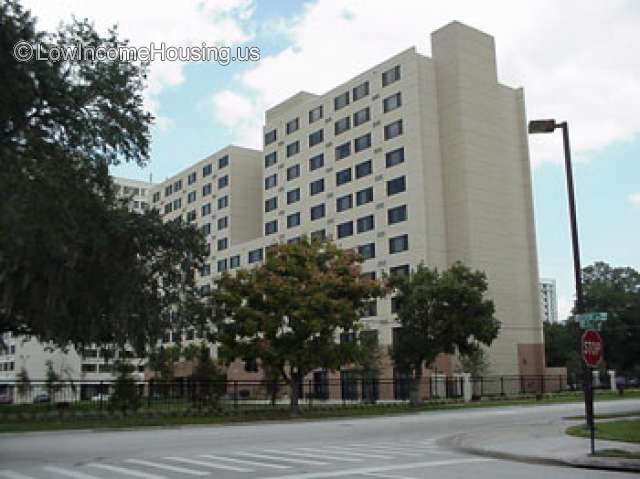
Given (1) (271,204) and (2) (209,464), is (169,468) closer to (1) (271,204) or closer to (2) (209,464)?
(2) (209,464)

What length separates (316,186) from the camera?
8688 centimetres

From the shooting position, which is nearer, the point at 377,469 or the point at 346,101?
the point at 377,469

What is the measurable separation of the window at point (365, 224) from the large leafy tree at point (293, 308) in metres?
36.1

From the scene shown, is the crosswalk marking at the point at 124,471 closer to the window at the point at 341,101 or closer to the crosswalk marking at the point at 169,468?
the crosswalk marking at the point at 169,468

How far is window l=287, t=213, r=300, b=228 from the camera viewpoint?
89062 millimetres

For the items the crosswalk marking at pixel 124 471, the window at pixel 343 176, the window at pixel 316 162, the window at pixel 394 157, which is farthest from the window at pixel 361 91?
the crosswalk marking at pixel 124 471

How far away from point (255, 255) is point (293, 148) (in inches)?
581

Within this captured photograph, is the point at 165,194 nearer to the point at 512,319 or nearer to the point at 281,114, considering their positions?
the point at 281,114

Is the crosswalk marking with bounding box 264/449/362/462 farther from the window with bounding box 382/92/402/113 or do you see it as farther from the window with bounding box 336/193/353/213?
the window with bounding box 336/193/353/213

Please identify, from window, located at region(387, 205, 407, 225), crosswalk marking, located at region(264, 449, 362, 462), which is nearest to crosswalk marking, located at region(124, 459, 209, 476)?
crosswalk marking, located at region(264, 449, 362, 462)

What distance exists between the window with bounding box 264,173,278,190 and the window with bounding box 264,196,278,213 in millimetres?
1782

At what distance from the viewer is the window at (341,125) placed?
82812 mm

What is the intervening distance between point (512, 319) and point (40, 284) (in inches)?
2402

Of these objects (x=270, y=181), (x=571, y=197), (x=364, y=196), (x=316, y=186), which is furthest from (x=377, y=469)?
(x=270, y=181)
